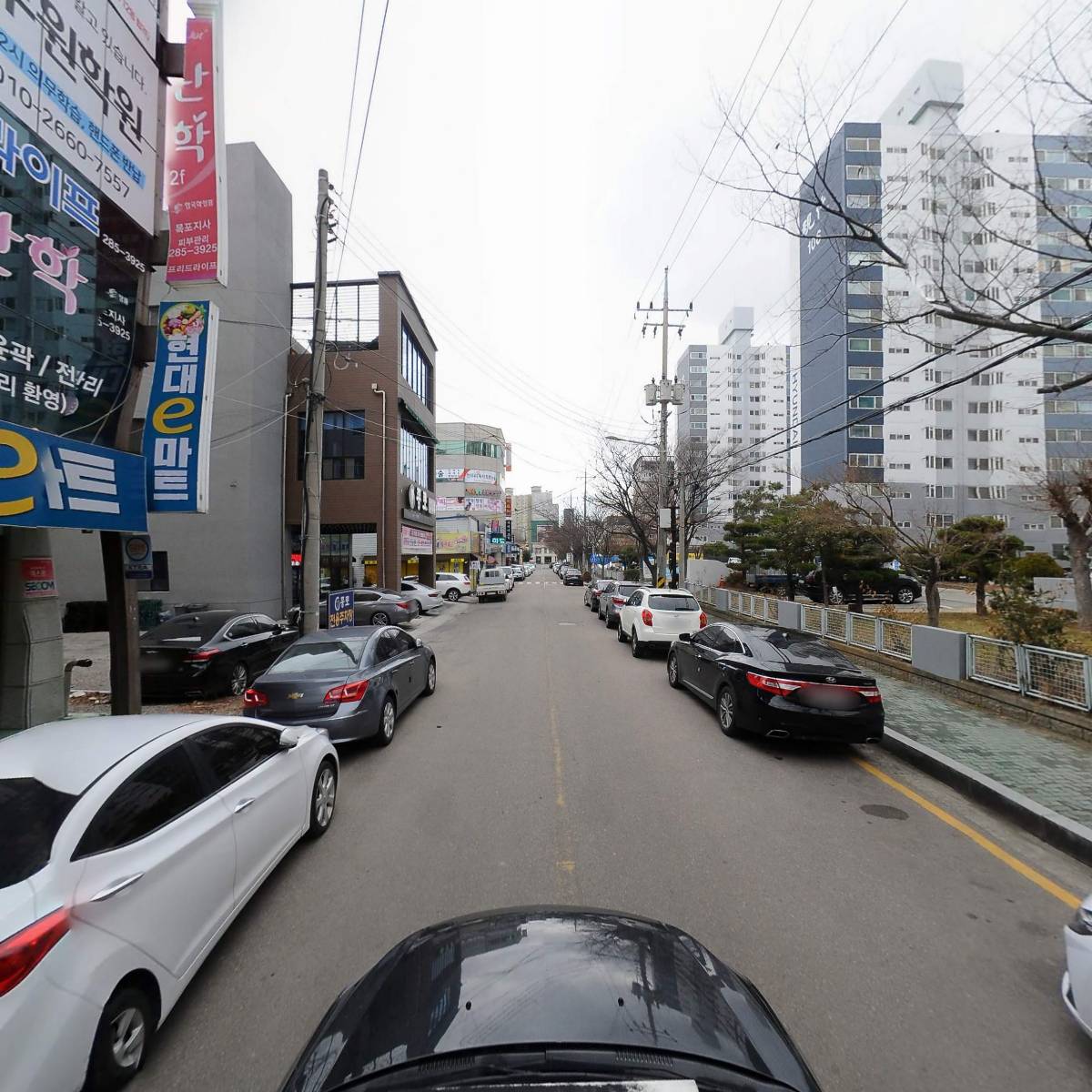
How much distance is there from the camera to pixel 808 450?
172 feet

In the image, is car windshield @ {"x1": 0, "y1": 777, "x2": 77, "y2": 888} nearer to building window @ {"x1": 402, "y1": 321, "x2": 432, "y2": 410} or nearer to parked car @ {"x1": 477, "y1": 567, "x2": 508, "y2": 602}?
building window @ {"x1": 402, "y1": 321, "x2": 432, "y2": 410}

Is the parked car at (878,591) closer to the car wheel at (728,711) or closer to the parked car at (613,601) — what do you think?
the parked car at (613,601)

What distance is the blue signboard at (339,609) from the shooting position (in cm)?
1371

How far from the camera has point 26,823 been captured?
253 cm

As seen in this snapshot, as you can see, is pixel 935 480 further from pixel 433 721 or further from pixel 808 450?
pixel 433 721

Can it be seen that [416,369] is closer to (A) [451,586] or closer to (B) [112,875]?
(A) [451,586]

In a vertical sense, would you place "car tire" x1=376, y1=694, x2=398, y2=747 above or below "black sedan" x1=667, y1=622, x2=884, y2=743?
below

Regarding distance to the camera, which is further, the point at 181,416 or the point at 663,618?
the point at 663,618

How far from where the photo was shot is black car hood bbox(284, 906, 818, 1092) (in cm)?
164

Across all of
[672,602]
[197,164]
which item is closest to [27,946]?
[197,164]

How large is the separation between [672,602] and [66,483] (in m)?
10.9

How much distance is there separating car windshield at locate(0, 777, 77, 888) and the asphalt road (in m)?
1.05

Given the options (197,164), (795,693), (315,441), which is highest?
(197,164)

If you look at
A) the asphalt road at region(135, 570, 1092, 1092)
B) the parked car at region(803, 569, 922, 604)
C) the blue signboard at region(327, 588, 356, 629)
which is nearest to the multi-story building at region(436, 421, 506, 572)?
the parked car at region(803, 569, 922, 604)
